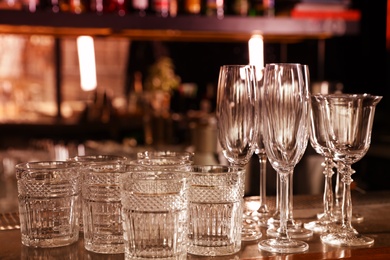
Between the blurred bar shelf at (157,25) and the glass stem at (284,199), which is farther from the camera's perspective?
the blurred bar shelf at (157,25)

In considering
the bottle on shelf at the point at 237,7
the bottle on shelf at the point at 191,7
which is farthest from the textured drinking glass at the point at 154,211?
the bottle on shelf at the point at 237,7

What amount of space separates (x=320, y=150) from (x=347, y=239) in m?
0.19

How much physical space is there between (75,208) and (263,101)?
14.7 inches

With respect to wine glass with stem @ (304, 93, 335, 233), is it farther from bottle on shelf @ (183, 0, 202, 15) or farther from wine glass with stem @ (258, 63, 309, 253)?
bottle on shelf @ (183, 0, 202, 15)

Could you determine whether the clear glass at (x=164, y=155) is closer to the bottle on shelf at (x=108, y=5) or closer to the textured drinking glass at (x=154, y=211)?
the textured drinking glass at (x=154, y=211)

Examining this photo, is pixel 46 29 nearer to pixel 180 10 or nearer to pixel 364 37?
pixel 180 10

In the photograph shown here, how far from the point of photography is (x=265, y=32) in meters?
3.98

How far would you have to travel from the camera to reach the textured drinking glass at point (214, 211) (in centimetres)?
117

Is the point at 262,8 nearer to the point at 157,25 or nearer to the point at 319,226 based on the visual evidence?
the point at 157,25

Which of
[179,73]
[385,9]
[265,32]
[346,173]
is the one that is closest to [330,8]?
[265,32]

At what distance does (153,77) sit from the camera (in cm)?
471

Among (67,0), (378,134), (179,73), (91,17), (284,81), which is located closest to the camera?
(284,81)

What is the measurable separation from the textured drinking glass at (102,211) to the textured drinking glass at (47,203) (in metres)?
0.03

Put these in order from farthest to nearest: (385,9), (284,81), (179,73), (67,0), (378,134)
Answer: (179,73)
(385,9)
(378,134)
(67,0)
(284,81)
